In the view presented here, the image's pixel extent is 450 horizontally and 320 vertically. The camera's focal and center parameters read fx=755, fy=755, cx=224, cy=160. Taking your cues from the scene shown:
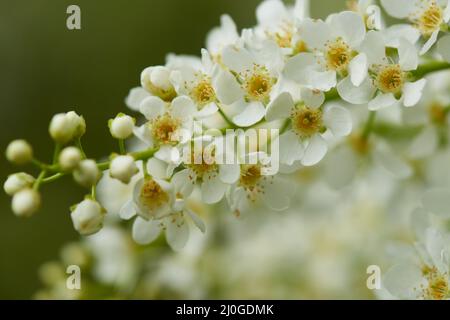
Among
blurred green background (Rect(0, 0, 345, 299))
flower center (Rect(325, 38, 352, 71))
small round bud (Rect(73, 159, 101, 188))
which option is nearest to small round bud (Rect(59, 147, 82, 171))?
small round bud (Rect(73, 159, 101, 188))

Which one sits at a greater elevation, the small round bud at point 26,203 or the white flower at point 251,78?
the white flower at point 251,78

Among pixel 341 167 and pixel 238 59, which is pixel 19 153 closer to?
pixel 238 59

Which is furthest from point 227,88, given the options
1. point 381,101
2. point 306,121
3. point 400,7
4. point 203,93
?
point 400,7

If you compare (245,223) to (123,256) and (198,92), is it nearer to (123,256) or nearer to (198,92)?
(123,256)

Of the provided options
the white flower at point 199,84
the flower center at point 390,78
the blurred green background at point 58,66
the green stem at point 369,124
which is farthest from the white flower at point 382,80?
the blurred green background at point 58,66

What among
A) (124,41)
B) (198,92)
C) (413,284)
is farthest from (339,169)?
(124,41)

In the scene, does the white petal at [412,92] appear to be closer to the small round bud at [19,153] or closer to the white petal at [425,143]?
the white petal at [425,143]

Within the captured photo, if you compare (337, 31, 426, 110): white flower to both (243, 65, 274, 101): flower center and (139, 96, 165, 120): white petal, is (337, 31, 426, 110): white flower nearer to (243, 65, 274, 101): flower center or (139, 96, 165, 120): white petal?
(243, 65, 274, 101): flower center
